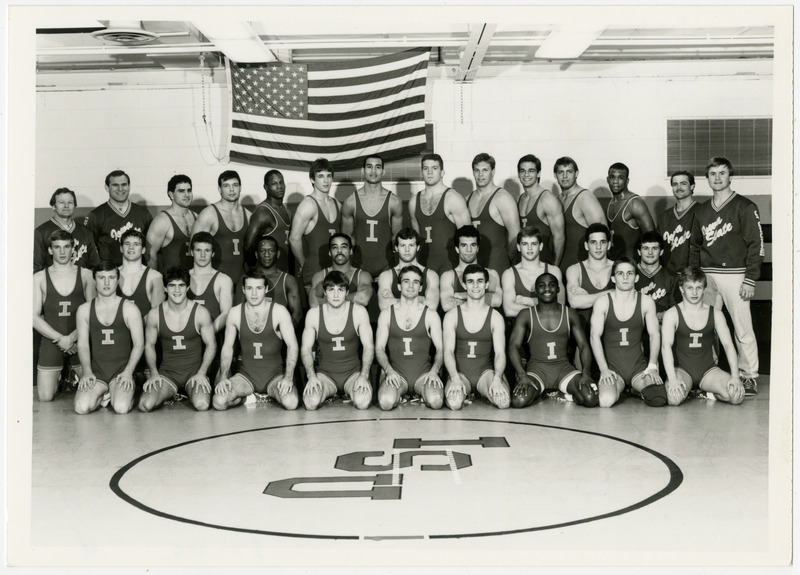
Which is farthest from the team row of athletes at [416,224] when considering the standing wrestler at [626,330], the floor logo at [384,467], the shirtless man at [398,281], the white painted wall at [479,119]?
the floor logo at [384,467]

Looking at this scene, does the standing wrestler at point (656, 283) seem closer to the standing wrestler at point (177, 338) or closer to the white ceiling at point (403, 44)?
the white ceiling at point (403, 44)

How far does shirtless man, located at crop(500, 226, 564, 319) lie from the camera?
8.07 metres

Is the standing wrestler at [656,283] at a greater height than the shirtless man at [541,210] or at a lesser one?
lesser

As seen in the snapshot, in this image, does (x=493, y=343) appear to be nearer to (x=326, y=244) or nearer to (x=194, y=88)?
(x=326, y=244)

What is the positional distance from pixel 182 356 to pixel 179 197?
1793 millimetres

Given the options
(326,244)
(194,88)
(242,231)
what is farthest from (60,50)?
(326,244)

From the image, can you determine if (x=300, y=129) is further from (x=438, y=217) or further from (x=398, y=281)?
(x=398, y=281)

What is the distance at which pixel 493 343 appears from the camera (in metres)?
7.66

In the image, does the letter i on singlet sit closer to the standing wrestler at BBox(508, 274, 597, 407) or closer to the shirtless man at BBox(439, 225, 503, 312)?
the shirtless man at BBox(439, 225, 503, 312)

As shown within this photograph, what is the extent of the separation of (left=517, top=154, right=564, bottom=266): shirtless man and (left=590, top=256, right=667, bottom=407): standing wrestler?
44.4 inches

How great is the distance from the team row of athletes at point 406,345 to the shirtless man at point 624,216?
1.02 meters

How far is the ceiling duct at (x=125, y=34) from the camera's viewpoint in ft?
26.2

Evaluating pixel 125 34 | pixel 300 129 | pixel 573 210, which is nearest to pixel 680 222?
pixel 573 210

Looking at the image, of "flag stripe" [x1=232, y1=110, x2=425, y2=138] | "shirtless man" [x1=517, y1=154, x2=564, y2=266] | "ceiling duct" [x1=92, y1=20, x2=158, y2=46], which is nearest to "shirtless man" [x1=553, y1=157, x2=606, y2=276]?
"shirtless man" [x1=517, y1=154, x2=564, y2=266]
